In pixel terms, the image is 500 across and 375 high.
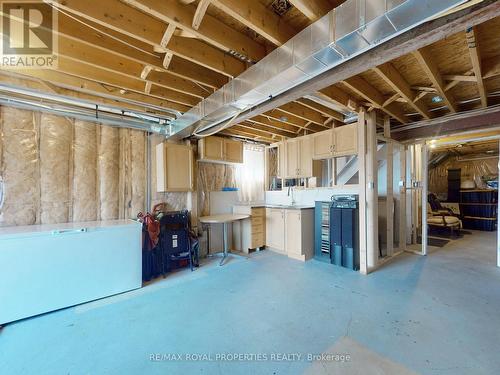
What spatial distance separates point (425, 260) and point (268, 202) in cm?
324

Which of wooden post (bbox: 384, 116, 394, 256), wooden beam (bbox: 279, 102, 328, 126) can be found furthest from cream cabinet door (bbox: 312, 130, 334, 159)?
wooden post (bbox: 384, 116, 394, 256)

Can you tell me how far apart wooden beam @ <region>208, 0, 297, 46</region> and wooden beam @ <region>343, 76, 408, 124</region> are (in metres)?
1.08

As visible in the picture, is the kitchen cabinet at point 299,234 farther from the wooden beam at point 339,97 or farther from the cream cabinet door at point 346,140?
the wooden beam at point 339,97

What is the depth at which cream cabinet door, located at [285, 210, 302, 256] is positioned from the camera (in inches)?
159

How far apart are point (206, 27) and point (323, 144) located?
118 inches

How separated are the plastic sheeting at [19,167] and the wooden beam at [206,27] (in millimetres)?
2321

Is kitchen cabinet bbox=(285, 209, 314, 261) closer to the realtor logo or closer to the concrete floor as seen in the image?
the concrete floor

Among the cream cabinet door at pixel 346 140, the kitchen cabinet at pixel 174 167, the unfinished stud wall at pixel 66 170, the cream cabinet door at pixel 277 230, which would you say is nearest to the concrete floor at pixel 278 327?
the cream cabinet door at pixel 277 230

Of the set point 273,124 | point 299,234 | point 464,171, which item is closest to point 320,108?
point 273,124

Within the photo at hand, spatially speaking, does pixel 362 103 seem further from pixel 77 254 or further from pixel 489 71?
pixel 77 254

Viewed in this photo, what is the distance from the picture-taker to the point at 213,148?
428 cm

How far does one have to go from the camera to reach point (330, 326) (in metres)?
2.08

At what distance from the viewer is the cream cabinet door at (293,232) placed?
4.03m

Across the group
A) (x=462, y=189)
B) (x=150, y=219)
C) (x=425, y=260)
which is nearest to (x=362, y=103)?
(x=425, y=260)
